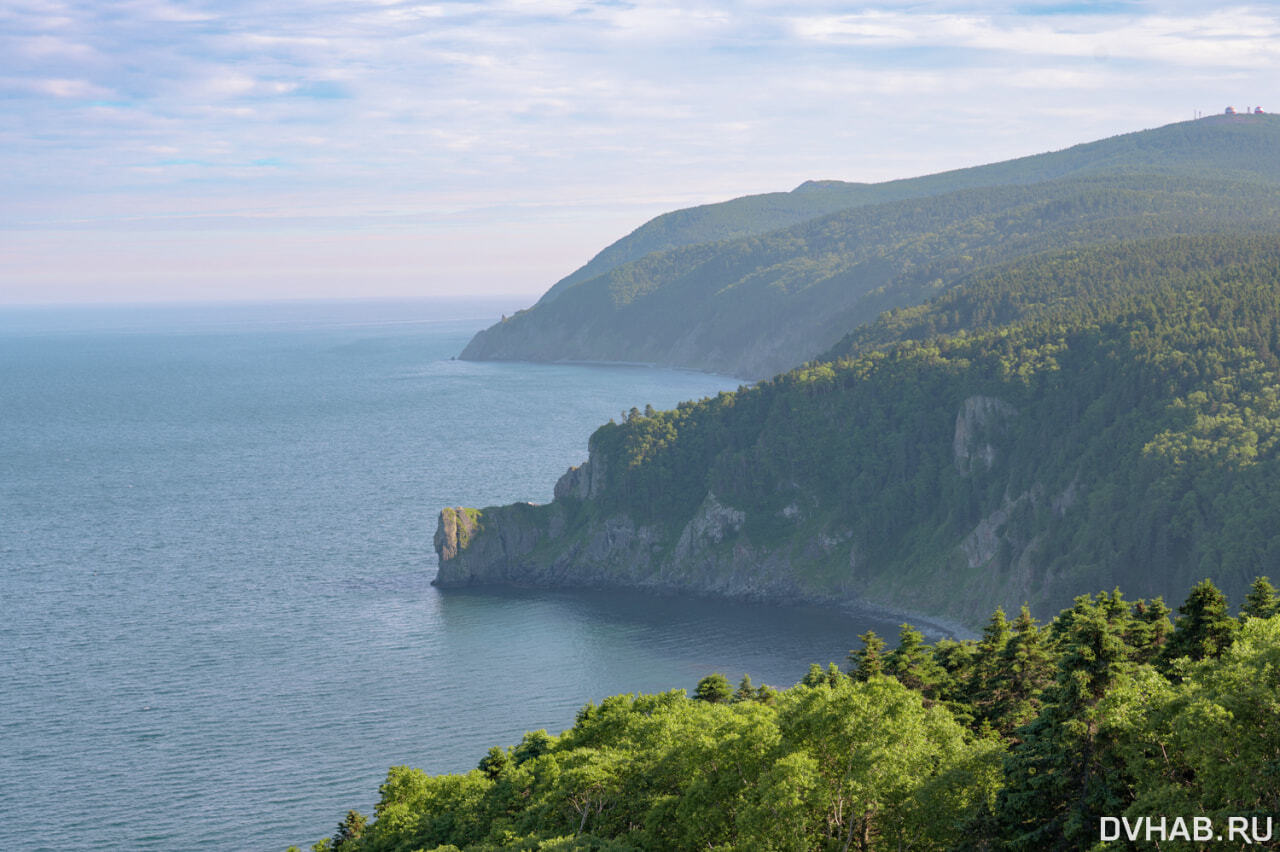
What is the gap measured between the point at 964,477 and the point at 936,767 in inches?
4627

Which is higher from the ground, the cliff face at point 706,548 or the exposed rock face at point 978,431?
the exposed rock face at point 978,431

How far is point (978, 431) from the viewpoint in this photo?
165 meters

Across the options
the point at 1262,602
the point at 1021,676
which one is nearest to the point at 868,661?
the point at 1021,676

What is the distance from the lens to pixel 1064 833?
42062mm

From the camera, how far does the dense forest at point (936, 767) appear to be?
3766 centimetres

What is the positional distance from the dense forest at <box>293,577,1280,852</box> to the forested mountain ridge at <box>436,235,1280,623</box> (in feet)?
240

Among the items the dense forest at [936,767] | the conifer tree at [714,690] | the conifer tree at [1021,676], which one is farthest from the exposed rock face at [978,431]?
the dense forest at [936,767]

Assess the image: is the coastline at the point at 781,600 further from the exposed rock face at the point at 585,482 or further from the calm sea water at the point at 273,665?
the exposed rock face at the point at 585,482

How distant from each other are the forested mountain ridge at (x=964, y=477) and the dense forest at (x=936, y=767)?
73.1m

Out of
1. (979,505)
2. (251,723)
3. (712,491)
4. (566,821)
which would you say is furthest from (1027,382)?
(566,821)

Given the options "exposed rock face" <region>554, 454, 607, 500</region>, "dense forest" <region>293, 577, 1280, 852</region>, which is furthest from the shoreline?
"dense forest" <region>293, 577, 1280, 852</region>

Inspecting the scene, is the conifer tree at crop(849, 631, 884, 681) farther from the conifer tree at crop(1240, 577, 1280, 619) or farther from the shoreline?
the shoreline

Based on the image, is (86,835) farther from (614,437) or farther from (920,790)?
(614,437)

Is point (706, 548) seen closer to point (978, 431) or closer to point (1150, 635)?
point (978, 431)
